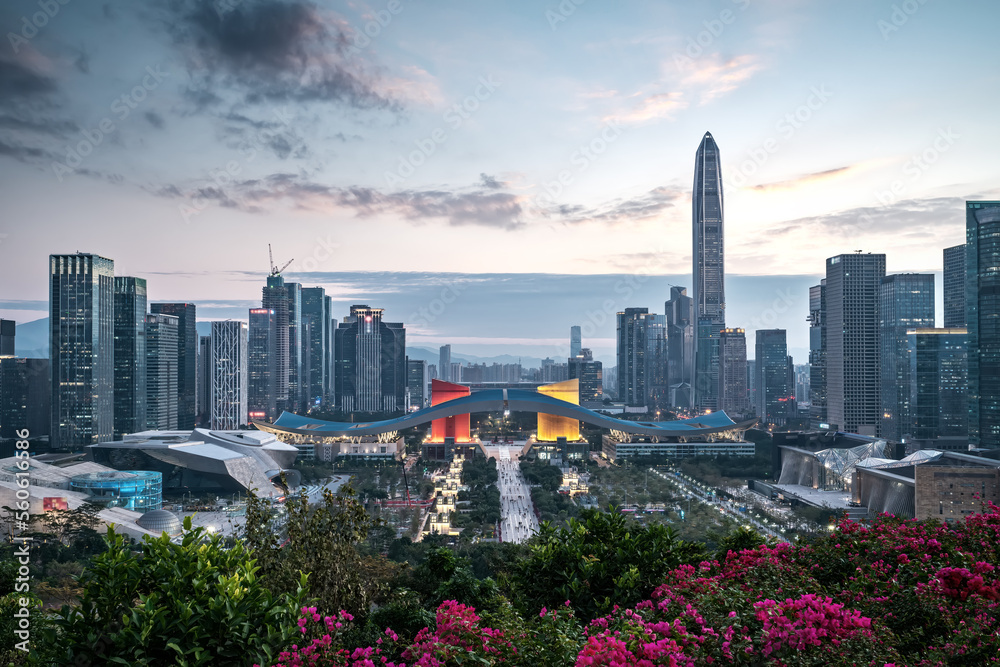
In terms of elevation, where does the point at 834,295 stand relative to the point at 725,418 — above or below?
above

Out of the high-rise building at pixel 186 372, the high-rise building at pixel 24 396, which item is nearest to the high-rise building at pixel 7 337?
the high-rise building at pixel 24 396

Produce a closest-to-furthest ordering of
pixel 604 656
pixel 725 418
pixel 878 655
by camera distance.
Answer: pixel 604 656 → pixel 878 655 → pixel 725 418

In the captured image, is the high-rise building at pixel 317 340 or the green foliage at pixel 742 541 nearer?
the green foliage at pixel 742 541

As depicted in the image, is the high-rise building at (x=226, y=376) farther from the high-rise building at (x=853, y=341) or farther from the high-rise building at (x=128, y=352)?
the high-rise building at (x=853, y=341)

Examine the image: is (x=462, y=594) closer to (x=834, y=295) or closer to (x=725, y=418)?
(x=725, y=418)

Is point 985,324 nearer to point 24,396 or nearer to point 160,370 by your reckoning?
point 160,370

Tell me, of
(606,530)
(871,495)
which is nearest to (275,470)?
(871,495)

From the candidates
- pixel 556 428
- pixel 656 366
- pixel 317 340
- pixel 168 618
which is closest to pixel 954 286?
pixel 656 366
